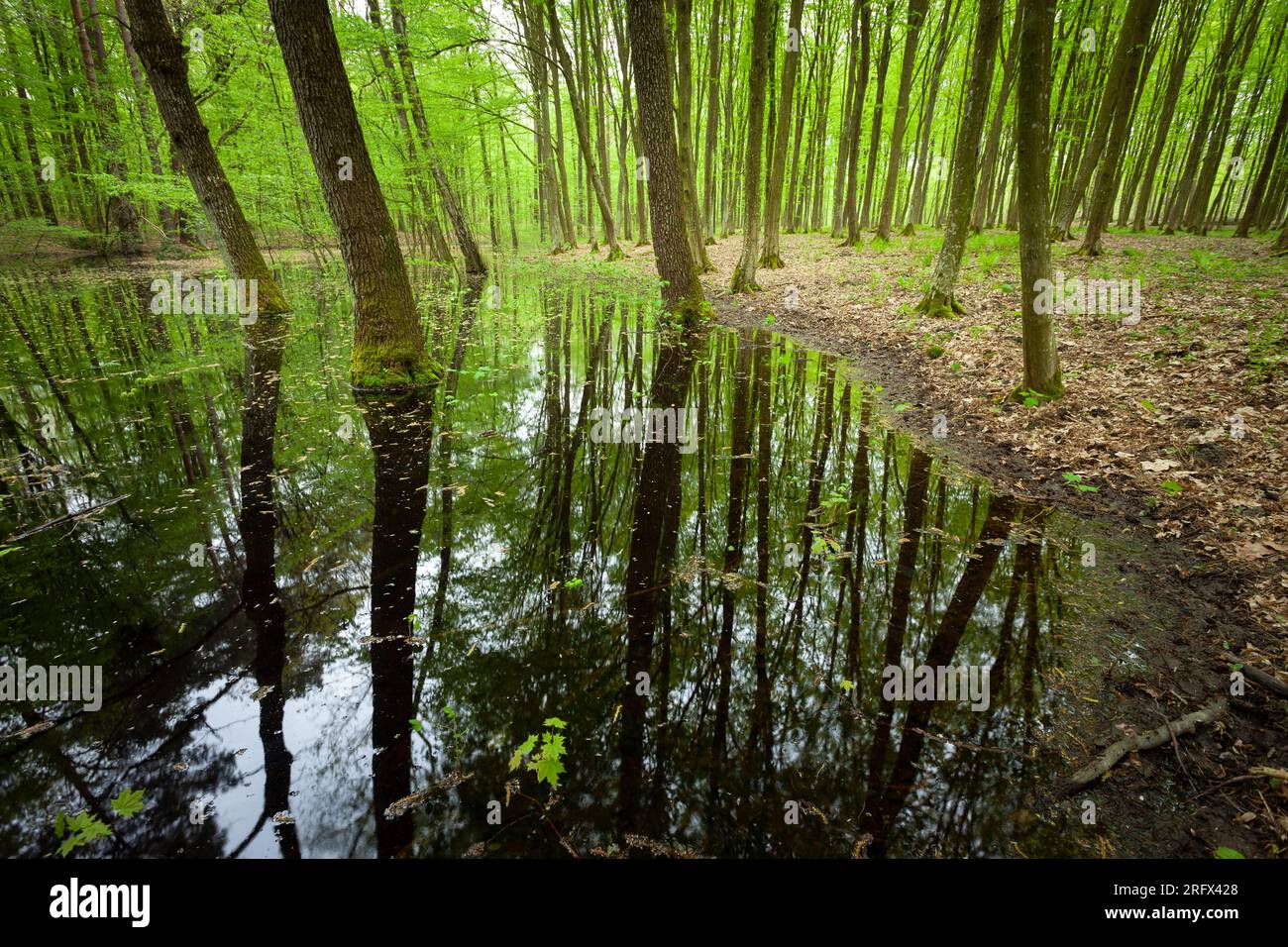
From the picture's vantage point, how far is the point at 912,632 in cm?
323

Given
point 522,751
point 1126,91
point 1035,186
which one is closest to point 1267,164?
point 1126,91

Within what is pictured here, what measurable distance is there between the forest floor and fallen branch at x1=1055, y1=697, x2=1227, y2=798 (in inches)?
1.8

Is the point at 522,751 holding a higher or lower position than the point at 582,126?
lower

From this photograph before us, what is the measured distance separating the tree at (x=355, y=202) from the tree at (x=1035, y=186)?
759 centimetres

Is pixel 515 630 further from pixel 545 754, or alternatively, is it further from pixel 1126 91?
pixel 1126 91

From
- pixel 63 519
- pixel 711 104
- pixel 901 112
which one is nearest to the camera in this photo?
pixel 63 519

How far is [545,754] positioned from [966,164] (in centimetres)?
1138

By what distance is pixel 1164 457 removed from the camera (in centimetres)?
495

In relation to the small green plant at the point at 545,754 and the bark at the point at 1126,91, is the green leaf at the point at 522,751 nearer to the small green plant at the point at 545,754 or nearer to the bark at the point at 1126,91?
the small green plant at the point at 545,754

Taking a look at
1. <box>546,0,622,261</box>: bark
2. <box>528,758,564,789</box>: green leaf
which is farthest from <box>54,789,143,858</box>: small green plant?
<box>546,0,622,261</box>: bark

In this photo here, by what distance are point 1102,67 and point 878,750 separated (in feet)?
91.9

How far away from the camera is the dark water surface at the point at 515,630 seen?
7.21ft
